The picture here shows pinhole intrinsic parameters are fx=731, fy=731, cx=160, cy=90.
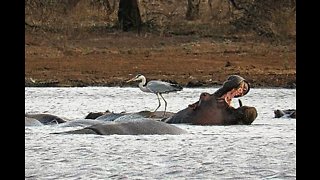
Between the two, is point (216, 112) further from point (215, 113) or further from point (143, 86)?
point (143, 86)

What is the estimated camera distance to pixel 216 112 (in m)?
7.62

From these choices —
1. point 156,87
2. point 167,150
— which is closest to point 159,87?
point 156,87

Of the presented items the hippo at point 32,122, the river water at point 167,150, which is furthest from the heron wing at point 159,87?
the hippo at point 32,122

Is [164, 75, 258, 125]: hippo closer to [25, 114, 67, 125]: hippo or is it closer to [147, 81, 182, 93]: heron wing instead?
[147, 81, 182, 93]: heron wing

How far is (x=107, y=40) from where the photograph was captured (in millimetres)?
10180

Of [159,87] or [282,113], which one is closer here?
[282,113]

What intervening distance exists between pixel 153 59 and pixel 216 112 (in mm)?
2654

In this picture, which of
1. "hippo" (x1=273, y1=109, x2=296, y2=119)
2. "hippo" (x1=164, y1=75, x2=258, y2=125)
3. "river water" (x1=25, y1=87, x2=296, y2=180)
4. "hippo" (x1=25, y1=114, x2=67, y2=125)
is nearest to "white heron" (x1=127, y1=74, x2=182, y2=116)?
"river water" (x1=25, y1=87, x2=296, y2=180)

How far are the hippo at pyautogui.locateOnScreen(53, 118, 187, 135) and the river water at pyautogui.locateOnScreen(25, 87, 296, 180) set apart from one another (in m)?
0.12

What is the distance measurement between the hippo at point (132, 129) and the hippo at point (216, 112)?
17.1 inches

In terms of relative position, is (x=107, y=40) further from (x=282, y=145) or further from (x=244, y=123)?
(x=282, y=145)
